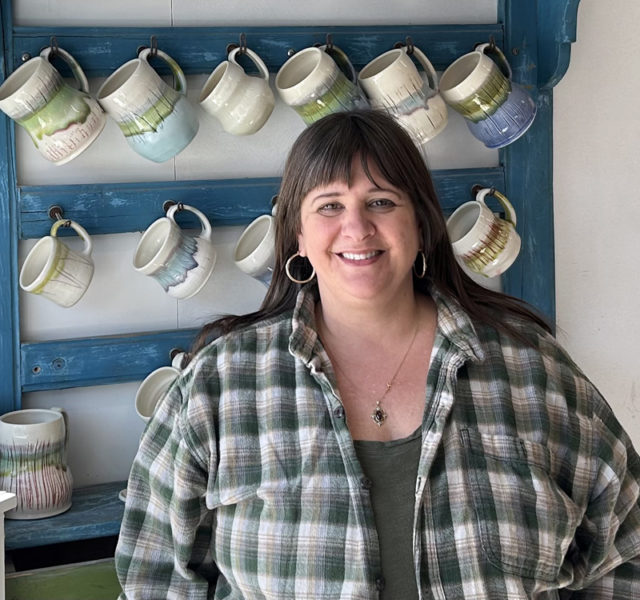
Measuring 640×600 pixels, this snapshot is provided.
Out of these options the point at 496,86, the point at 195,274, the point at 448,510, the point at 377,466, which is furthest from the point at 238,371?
the point at 496,86

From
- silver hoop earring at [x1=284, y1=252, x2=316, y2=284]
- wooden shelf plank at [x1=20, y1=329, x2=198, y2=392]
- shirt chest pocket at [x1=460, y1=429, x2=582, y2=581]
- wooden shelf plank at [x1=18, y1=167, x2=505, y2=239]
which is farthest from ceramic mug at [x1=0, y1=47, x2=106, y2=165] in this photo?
shirt chest pocket at [x1=460, y1=429, x2=582, y2=581]

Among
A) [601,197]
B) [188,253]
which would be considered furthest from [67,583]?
[601,197]

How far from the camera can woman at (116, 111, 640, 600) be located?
4.41 feet

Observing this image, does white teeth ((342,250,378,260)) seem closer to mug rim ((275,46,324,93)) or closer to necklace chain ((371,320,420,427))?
necklace chain ((371,320,420,427))

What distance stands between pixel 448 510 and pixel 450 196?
1052 mm

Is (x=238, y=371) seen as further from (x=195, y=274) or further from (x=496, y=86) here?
(x=496, y=86)

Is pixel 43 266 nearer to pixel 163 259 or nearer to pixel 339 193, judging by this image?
pixel 163 259

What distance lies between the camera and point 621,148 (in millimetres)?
2494

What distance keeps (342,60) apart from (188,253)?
513mm

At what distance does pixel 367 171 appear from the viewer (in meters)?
1.39

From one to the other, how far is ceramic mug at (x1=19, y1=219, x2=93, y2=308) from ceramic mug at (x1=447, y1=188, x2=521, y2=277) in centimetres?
76

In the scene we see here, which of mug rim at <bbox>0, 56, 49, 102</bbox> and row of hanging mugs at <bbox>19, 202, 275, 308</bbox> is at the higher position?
mug rim at <bbox>0, 56, 49, 102</bbox>

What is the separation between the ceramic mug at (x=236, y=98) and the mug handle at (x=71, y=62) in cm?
22

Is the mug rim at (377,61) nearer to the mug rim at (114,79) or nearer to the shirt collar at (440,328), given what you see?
the mug rim at (114,79)
